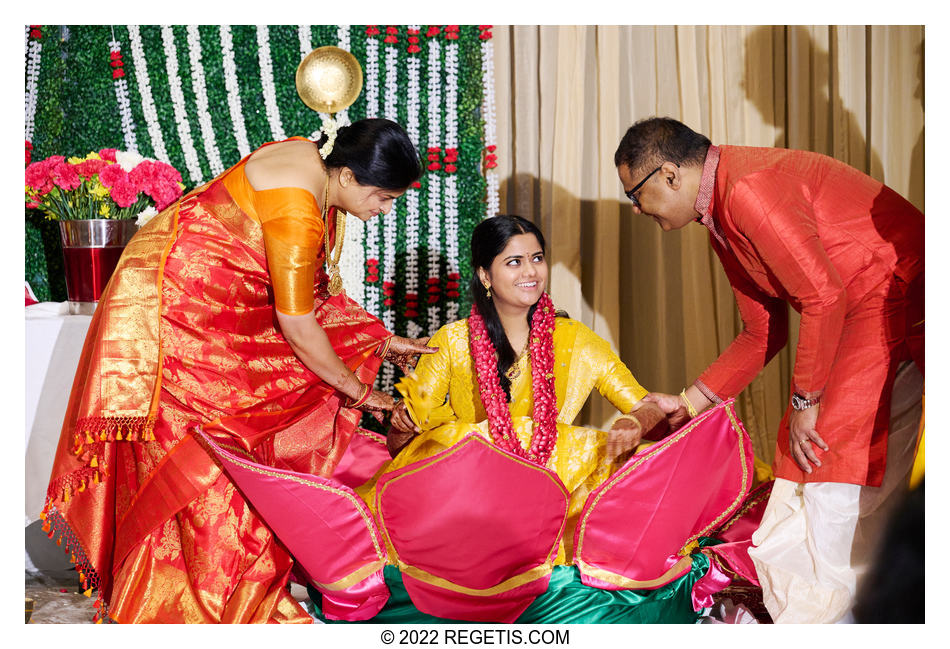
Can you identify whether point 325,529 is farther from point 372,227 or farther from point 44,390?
point 372,227

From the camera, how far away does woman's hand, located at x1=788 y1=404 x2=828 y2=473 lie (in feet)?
6.99

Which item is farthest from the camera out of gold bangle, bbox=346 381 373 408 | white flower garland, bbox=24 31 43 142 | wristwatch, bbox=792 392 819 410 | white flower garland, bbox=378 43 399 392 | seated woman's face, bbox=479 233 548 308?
white flower garland, bbox=378 43 399 392

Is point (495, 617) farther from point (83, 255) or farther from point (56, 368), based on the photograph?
point (83, 255)

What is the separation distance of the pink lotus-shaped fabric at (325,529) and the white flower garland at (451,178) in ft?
5.88

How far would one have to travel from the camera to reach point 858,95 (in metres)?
3.64

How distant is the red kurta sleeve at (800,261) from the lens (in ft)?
6.64

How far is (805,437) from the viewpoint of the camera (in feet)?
7.02

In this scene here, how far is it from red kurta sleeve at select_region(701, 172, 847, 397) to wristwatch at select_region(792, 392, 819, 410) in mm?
20

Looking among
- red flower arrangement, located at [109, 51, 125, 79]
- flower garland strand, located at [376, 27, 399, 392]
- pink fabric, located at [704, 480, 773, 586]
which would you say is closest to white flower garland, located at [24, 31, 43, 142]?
red flower arrangement, located at [109, 51, 125, 79]

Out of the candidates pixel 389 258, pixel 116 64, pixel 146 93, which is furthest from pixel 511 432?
pixel 116 64

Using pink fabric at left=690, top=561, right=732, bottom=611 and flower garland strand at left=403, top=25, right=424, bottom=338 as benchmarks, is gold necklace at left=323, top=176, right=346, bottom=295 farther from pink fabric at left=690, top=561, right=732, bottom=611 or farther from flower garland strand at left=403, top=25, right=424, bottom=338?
pink fabric at left=690, top=561, right=732, bottom=611

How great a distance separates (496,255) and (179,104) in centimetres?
205

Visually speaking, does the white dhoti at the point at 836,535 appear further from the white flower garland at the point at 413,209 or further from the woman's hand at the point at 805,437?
the white flower garland at the point at 413,209
